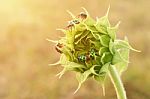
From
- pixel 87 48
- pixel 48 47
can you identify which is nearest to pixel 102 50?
pixel 87 48

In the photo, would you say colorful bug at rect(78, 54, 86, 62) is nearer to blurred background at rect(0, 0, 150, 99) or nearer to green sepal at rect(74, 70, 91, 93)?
green sepal at rect(74, 70, 91, 93)

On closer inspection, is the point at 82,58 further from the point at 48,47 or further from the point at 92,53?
the point at 48,47

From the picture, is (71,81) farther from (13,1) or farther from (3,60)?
(13,1)

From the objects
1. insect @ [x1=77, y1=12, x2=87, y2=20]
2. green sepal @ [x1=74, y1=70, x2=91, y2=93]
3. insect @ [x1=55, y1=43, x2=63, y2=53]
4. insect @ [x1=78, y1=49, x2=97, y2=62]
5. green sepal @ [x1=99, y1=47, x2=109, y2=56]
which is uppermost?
insect @ [x1=77, y1=12, x2=87, y2=20]

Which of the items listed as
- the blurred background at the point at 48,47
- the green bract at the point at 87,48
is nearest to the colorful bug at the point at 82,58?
the green bract at the point at 87,48

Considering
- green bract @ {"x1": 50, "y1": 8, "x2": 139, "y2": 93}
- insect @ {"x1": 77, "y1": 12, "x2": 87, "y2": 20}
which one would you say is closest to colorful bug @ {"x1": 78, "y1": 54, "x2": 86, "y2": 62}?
green bract @ {"x1": 50, "y1": 8, "x2": 139, "y2": 93}

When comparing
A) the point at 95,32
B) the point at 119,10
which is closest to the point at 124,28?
the point at 119,10

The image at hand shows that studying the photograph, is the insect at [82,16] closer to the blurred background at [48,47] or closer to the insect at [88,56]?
the insect at [88,56]
